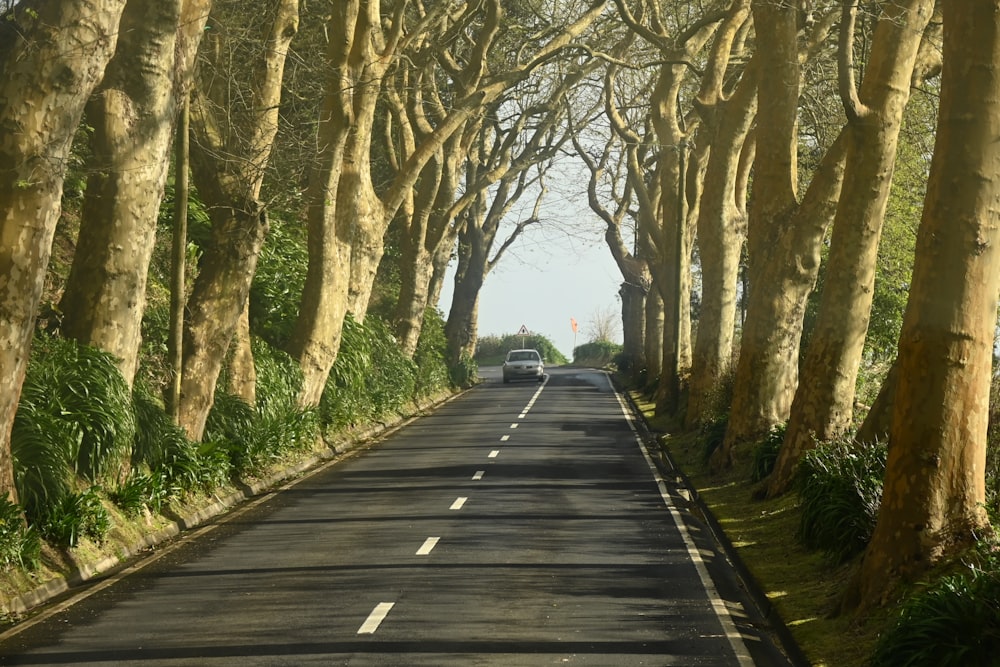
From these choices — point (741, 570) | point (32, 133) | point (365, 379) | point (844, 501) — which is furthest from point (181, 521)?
point (365, 379)

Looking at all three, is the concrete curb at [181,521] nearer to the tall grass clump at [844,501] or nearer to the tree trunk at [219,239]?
the tree trunk at [219,239]

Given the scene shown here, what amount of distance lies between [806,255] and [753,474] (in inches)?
131

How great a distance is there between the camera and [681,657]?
10867 mm

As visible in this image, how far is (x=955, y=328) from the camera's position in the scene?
1130 centimetres

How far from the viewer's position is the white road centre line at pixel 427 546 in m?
16.2

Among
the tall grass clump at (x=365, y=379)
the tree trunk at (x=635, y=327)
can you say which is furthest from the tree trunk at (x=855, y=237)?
the tree trunk at (x=635, y=327)

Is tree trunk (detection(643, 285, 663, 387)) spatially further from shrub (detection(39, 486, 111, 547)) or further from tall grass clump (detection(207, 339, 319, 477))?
shrub (detection(39, 486, 111, 547))

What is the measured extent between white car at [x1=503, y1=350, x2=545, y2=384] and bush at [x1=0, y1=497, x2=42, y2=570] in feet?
184

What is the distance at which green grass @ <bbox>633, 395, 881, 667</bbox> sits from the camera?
1130cm

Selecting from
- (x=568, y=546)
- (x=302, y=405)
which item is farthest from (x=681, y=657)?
(x=302, y=405)

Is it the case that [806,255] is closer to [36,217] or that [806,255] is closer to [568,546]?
[568,546]

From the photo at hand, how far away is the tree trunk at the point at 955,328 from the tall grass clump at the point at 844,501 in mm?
2422

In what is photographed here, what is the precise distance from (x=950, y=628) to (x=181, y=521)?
38.3ft

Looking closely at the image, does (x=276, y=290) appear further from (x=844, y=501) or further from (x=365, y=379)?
(x=844, y=501)
